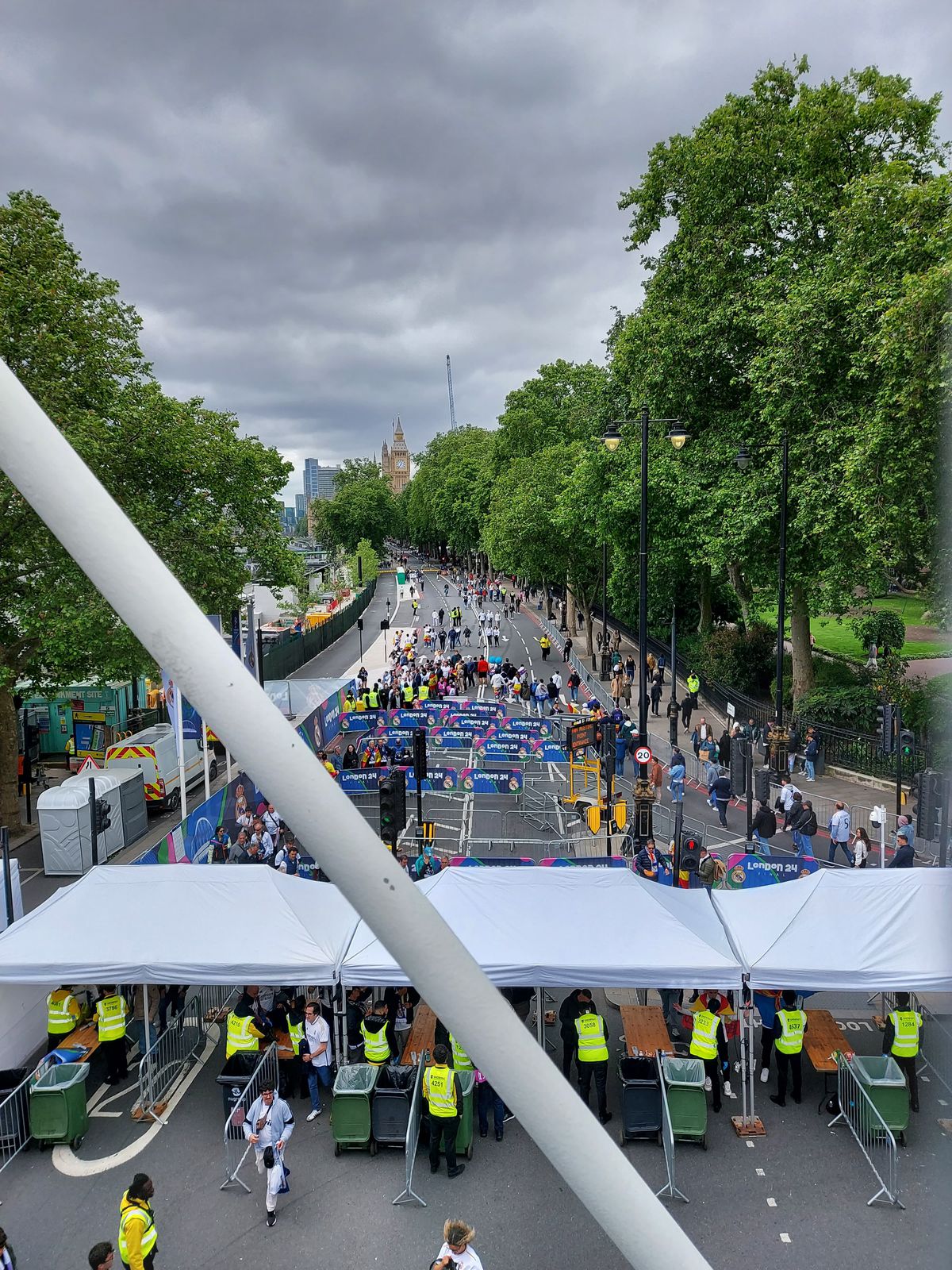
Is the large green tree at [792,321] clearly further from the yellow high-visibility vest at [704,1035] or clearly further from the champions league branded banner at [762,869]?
the yellow high-visibility vest at [704,1035]

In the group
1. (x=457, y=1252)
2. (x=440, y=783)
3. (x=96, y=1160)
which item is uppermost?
(x=457, y=1252)

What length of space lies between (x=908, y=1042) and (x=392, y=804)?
A: 7318 millimetres

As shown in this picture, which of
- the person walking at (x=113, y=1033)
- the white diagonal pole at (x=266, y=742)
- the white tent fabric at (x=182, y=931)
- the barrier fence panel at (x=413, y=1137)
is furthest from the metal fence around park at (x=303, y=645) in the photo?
the white diagonal pole at (x=266, y=742)

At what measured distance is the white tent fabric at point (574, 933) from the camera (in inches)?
330

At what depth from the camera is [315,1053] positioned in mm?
8984

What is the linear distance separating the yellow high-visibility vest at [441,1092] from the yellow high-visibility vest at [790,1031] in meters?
3.62

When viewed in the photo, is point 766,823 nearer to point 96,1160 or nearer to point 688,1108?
point 688,1108

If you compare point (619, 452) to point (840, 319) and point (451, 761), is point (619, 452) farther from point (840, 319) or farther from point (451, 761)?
point (451, 761)

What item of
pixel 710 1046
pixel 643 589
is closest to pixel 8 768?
pixel 643 589

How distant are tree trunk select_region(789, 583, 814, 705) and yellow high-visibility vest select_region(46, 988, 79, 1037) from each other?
835 inches

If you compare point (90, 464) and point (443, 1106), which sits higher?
point (90, 464)

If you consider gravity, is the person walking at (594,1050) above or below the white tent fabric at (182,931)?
below

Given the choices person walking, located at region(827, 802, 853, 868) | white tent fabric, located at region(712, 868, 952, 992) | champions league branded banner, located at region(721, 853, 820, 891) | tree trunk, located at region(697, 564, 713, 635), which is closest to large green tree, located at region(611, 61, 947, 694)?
person walking, located at region(827, 802, 853, 868)

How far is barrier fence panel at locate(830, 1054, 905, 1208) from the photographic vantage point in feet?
24.4
